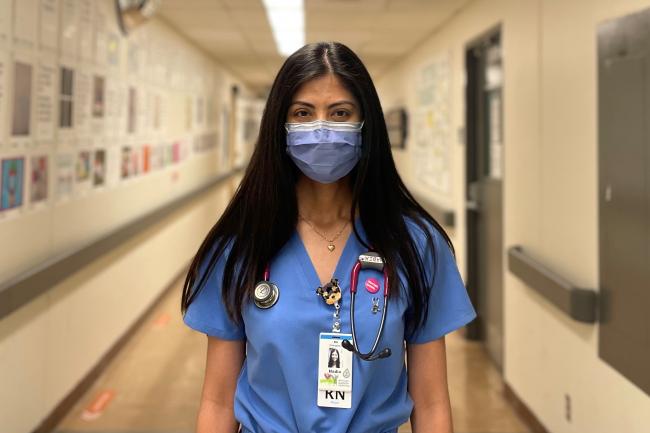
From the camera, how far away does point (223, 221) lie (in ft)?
4.17

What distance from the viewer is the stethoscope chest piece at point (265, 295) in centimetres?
117

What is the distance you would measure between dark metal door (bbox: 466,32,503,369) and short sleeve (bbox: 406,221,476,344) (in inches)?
113

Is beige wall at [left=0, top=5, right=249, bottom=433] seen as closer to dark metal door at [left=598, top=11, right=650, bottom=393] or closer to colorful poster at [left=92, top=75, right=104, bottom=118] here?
colorful poster at [left=92, top=75, right=104, bottom=118]

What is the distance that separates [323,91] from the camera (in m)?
1.20

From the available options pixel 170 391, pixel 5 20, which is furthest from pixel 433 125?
pixel 5 20

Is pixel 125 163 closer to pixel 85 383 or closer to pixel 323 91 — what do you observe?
pixel 85 383

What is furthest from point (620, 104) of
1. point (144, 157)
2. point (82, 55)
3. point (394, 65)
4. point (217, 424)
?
point (394, 65)

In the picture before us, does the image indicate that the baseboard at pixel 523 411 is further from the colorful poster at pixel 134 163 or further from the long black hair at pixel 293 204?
the colorful poster at pixel 134 163

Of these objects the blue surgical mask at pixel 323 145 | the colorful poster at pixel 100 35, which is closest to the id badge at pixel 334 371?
the blue surgical mask at pixel 323 145

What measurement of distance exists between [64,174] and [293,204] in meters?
2.26

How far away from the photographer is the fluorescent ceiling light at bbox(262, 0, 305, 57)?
457 cm

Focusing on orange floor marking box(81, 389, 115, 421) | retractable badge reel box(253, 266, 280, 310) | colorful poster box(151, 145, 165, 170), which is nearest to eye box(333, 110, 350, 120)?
retractable badge reel box(253, 266, 280, 310)

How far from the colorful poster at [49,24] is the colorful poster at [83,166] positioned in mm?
645

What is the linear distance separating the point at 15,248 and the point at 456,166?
128 inches
